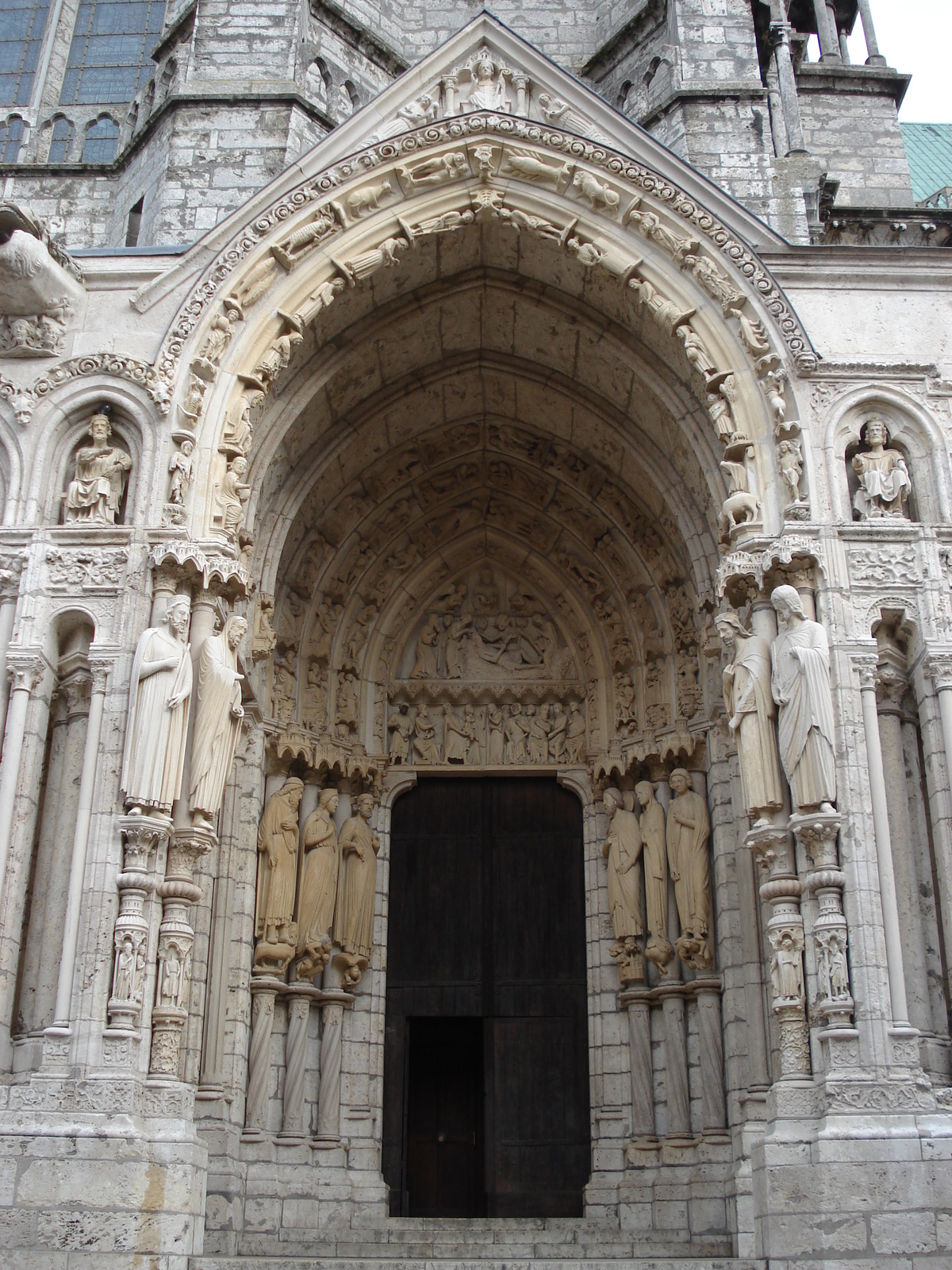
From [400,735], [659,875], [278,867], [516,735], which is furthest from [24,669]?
[659,875]

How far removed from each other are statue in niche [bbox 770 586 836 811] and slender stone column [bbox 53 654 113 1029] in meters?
4.13

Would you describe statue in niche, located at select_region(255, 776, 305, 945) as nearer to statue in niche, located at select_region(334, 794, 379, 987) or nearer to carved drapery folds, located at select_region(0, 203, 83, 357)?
statue in niche, located at select_region(334, 794, 379, 987)

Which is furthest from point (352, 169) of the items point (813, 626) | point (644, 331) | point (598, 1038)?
point (598, 1038)

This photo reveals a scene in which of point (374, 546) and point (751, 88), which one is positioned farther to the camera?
point (751, 88)

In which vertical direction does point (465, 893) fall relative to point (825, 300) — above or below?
below

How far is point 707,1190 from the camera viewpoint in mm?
8648

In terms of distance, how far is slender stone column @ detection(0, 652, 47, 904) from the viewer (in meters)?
7.46

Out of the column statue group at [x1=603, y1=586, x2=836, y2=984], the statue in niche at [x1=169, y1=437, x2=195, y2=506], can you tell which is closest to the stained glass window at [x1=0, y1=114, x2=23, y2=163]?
the statue in niche at [x1=169, y1=437, x2=195, y2=506]

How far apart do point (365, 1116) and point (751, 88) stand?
9.63 metres

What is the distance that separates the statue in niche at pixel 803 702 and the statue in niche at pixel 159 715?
11.9 ft

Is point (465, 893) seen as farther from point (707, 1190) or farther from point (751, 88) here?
point (751, 88)

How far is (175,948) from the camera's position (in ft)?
24.3

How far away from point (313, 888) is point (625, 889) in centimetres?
236

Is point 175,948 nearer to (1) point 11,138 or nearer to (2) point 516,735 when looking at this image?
(2) point 516,735
